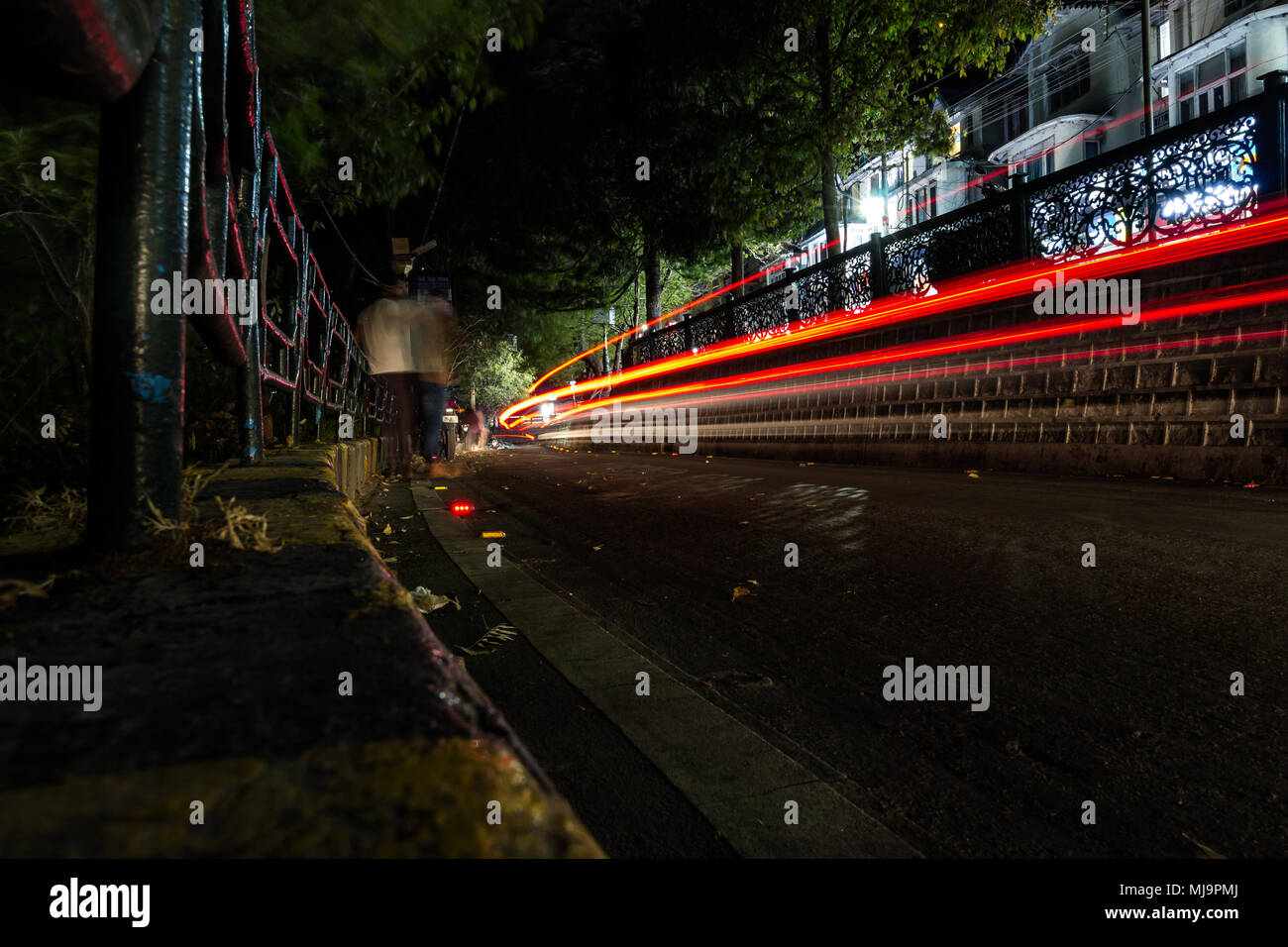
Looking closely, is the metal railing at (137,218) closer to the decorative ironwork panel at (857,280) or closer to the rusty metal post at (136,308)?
the rusty metal post at (136,308)

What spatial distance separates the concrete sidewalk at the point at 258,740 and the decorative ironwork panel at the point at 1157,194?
9.44 m

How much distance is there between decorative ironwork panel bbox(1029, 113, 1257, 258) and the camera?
7.70 m

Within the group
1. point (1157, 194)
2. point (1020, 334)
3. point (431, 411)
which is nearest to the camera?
point (1157, 194)

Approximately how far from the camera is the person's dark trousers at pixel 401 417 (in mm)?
9148

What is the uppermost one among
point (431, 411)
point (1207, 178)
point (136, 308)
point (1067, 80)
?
point (1067, 80)

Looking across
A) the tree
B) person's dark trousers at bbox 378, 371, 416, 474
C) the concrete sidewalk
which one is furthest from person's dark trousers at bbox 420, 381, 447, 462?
the tree

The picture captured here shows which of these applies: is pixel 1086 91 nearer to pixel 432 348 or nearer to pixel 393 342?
pixel 432 348
